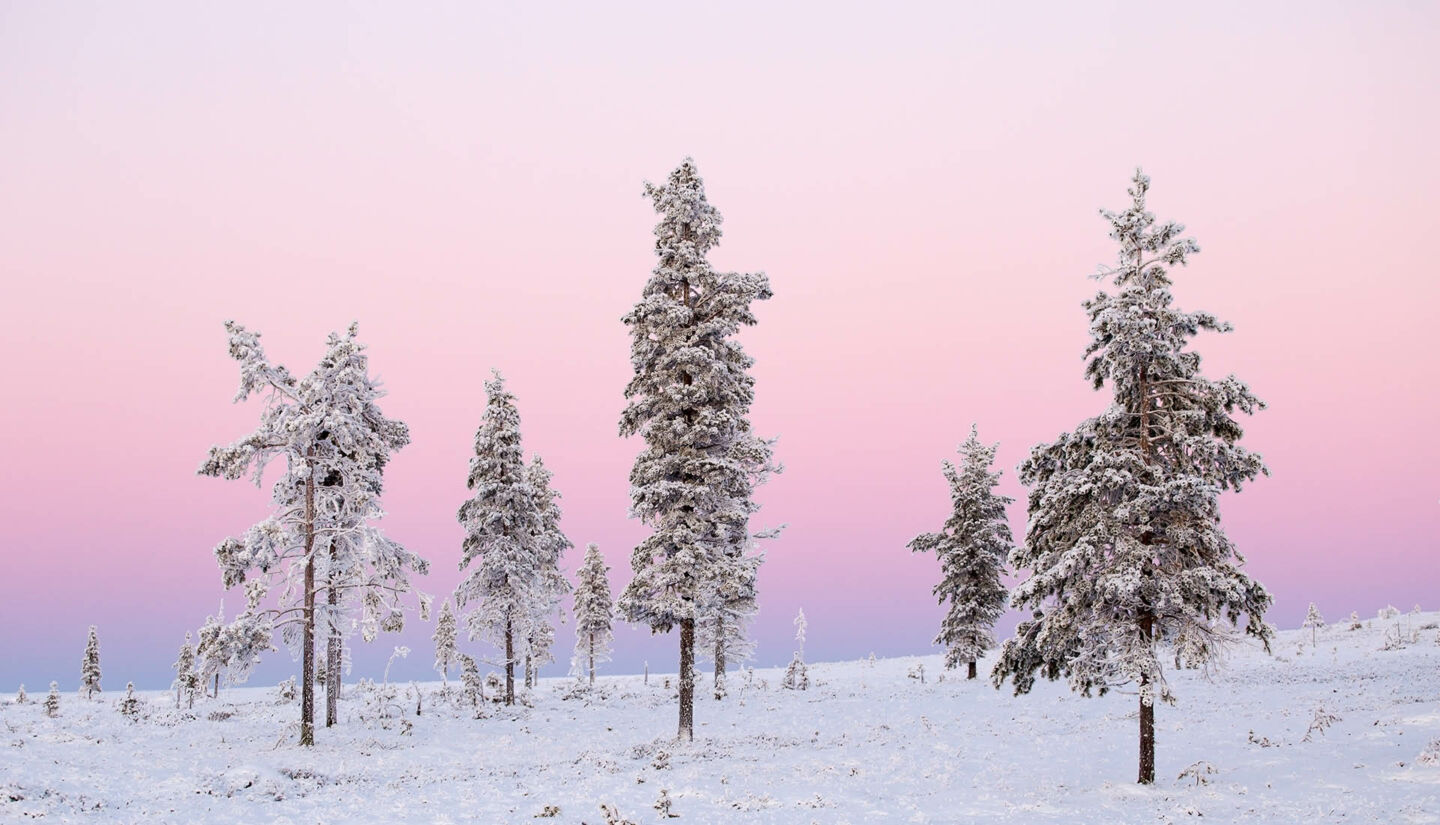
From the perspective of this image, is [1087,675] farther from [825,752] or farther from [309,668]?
[309,668]

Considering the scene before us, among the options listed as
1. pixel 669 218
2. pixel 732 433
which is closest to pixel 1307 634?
pixel 732 433

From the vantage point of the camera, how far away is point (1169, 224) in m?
18.5

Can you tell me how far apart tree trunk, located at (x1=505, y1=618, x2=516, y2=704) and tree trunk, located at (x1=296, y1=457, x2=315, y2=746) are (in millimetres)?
10899

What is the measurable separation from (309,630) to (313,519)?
12.3ft

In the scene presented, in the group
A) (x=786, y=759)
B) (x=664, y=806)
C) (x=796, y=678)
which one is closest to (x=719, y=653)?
(x=796, y=678)

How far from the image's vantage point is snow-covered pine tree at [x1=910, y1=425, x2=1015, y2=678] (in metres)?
42.1

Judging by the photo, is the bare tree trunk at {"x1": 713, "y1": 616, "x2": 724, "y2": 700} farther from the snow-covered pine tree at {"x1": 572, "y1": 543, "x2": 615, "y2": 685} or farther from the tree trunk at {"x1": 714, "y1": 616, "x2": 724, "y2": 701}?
the snow-covered pine tree at {"x1": 572, "y1": 543, "x2": 615, "y2": 685}

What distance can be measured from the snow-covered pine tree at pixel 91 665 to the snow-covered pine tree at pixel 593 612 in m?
38.1

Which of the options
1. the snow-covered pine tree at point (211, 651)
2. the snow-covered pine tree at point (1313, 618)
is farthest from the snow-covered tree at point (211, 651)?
the snow-covered pine tree at point (1313, 618)

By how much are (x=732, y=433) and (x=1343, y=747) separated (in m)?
19.4

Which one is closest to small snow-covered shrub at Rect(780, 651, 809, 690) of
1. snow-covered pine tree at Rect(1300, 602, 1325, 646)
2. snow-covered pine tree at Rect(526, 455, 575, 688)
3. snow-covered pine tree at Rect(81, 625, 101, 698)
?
snow-covered pine tree at Rect(526, 455, 575, 688)

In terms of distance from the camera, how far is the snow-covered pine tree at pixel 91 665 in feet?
207

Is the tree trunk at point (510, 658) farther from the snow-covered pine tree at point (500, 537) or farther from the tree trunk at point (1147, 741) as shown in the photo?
the tree trunk at point (1147, 741)

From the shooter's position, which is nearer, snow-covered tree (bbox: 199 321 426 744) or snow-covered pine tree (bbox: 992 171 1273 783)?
snow-covered pine tree (bbox: 992 171 1273 783)
